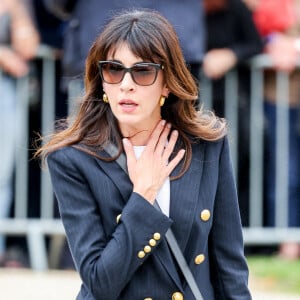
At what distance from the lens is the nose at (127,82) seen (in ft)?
10.7

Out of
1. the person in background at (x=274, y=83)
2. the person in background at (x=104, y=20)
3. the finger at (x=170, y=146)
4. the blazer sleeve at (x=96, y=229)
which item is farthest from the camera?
the person in background at (x=274, y=83)

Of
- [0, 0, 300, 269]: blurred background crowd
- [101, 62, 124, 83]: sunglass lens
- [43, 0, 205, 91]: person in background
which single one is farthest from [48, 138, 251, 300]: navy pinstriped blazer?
[0, 0, 300, 269]: blurred background crowd

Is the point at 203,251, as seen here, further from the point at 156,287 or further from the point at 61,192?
the point at 61,192

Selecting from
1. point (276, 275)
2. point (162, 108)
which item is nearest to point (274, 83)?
point (276, 275)

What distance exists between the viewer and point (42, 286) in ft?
20.6

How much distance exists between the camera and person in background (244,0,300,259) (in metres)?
6.89

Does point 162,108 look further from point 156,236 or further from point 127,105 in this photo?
point 156,236

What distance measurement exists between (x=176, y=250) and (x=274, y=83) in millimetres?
3871

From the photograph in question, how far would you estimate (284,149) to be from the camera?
23.0 ft

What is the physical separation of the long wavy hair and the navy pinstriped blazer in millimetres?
47

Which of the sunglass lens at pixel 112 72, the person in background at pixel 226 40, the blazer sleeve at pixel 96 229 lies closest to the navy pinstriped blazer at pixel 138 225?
the blazer sleeve at pixel 96 229

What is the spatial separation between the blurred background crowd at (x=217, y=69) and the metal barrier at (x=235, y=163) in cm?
4

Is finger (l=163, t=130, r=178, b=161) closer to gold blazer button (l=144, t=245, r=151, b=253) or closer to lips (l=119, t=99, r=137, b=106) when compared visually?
lips (l=119, t=99, r=137, b=106)

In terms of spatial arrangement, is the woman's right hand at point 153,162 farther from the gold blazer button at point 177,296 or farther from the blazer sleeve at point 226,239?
the gold blazer button at point 177,296
